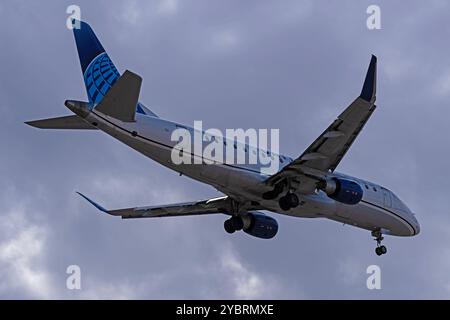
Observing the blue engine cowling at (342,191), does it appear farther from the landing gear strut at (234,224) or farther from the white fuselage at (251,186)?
the landing gear strut at (234,224)

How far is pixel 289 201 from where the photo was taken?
136 ft

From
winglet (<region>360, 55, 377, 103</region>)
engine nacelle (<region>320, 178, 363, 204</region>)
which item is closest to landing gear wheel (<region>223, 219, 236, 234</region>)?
engine nacelle (<region>320, 178, 363, 204</region>)

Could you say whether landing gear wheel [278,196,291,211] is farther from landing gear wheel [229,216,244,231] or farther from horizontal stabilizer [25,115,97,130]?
horizontal stabilizer [25,115,97,130]

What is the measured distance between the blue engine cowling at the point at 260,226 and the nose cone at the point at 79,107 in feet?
44.6

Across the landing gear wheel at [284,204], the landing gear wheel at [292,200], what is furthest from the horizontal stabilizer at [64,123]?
the landing gear wheel at [292,200]

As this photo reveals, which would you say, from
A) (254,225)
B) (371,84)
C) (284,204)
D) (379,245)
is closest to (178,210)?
(254,225)
